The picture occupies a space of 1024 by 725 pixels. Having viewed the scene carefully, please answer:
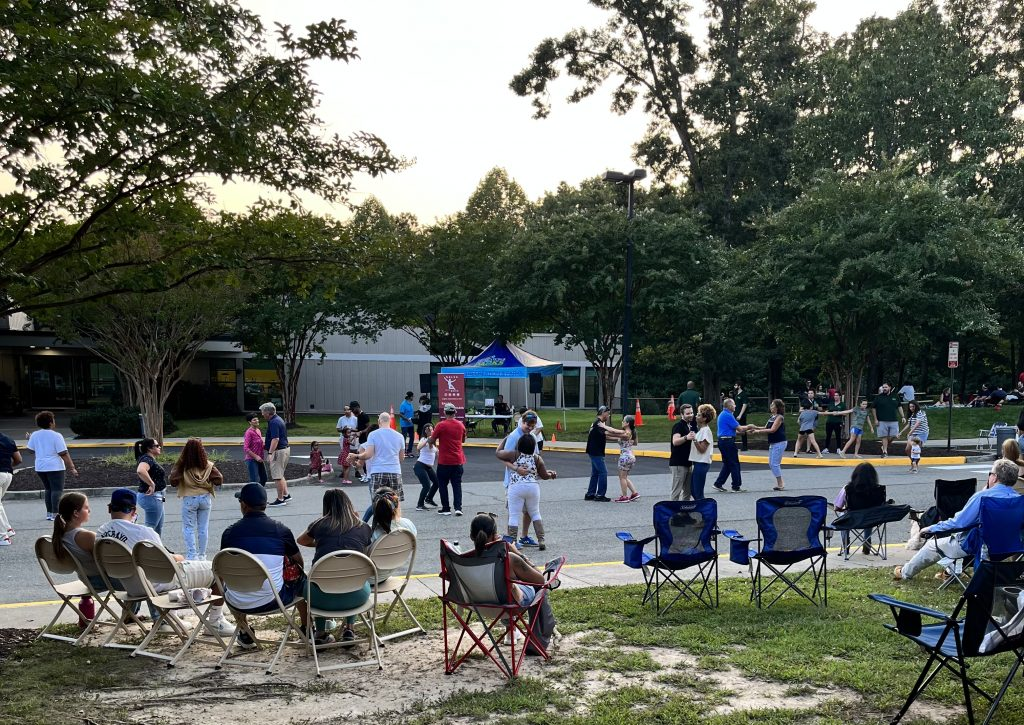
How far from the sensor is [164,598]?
21.8ft

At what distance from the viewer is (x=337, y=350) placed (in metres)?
48.1

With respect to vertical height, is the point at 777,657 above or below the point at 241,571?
below

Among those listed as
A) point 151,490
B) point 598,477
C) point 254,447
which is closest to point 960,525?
point 598,477

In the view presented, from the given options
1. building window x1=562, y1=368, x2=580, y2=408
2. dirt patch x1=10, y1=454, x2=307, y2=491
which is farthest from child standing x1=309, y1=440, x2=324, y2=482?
building window x1=562, y1=368, x2=580, y2=408

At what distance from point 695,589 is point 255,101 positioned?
604 centimetres

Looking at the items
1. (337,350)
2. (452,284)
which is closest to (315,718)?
(452,284)

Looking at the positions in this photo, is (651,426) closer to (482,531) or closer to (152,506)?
(152,506)

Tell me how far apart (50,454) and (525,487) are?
23.0ft

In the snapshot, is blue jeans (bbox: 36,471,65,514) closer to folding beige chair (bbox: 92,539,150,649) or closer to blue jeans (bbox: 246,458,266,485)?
blue jeans (bbox: 246,458,266,485)

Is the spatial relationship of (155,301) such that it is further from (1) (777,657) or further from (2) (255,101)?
(1) (777,657)

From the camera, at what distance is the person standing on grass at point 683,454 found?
1334 centimetres

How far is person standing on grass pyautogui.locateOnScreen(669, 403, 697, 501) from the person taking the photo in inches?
525

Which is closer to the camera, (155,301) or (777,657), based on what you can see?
(777,657)

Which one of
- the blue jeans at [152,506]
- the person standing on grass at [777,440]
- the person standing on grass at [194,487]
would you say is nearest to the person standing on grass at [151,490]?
the blue jeans at [152,506]
